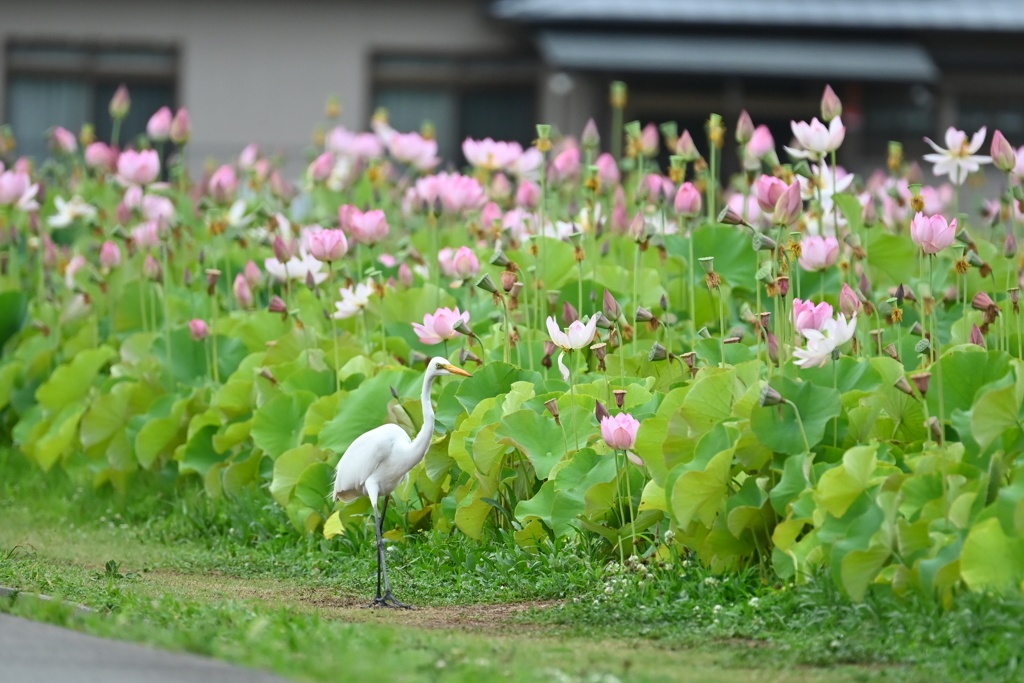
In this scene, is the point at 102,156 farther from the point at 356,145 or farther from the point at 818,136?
the point at 818,136

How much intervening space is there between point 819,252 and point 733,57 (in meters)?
10.3

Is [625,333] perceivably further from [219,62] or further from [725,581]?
[219,62]

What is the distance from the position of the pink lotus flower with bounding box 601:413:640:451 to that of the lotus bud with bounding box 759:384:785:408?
443 millimetres

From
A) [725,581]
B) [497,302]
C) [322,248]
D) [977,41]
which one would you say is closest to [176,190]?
[322,248]

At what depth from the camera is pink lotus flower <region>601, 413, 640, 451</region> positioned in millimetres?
4535

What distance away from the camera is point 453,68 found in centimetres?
Result: 1672

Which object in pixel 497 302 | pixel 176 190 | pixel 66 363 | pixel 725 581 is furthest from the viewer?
pixel 176 190

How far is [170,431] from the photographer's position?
21.2ft

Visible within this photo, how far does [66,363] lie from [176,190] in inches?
73.1

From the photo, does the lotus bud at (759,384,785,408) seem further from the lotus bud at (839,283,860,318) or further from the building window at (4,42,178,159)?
the building window at (4,42,178,159)

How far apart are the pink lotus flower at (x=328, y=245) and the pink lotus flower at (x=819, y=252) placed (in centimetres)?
172

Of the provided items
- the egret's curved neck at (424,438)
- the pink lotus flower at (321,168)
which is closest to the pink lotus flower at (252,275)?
the pink lotus flower at (321,168)

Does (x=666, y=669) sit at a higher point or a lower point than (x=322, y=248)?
lower

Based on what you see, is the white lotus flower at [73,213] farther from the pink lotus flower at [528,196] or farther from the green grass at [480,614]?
the pink lotus flower at [528,196]
